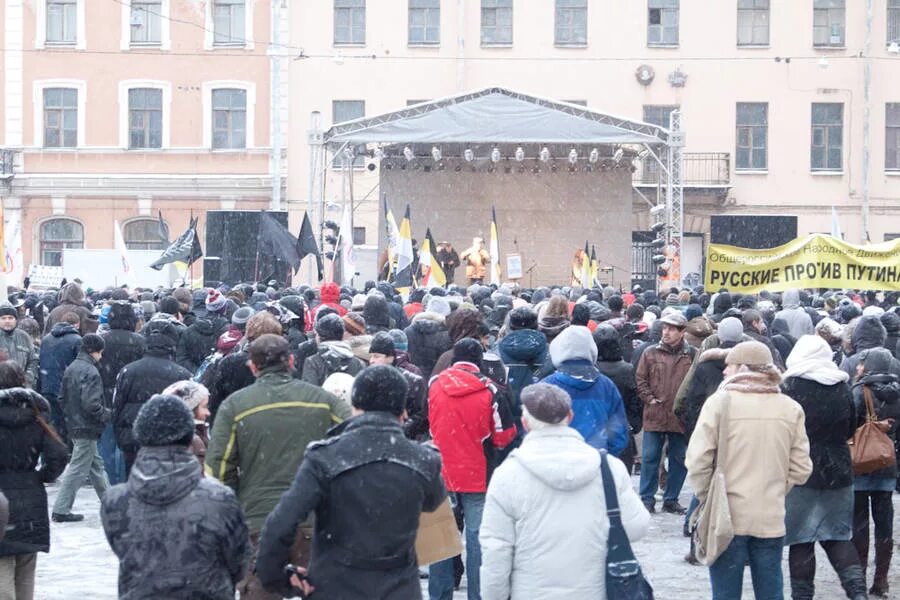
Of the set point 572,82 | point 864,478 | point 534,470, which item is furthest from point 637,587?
point 572,82

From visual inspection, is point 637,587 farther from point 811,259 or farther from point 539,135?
point 539,135

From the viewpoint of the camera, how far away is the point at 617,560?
5.79 m

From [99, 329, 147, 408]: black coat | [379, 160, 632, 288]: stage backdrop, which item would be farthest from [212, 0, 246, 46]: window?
[99, 329, 147, 408]: black coat

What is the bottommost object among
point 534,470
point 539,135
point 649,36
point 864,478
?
point 864,478

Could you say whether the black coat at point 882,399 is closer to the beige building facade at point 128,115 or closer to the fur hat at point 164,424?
the fur hat at point 164,424

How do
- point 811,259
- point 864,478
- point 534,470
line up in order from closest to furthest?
point 534,470 → point 864,478 → point 811,259

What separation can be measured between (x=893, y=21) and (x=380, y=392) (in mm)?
36366

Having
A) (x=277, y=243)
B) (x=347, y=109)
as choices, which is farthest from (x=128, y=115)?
(x=277, y=243)

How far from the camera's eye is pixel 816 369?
8367 millimetres

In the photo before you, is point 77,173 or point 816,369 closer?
point 816,369

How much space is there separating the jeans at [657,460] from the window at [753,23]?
28.9m

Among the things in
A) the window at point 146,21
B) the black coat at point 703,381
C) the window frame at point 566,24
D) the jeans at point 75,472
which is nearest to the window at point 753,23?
the window frame at point 566,24

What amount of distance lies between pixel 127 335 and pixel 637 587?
22.6ft

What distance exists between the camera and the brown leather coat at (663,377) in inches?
451
